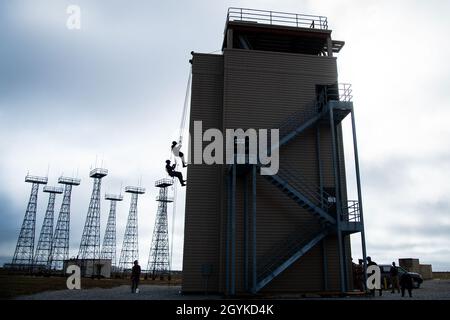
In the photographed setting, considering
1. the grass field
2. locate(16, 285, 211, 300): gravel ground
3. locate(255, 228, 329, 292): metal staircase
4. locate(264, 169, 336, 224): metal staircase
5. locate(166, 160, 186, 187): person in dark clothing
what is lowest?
locate(16, 285, 211, 300): gravel ground

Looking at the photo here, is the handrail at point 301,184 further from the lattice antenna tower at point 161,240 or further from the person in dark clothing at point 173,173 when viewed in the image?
the lattice antenna tower at point 161,240

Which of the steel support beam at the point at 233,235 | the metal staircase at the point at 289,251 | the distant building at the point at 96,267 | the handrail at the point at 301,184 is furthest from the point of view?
the distant building at the point at 96,267

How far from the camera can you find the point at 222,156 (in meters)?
20.3

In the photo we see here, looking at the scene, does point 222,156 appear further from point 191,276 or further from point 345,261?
point 345,261

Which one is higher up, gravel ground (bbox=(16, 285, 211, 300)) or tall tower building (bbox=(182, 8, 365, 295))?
tall tower building (bbox=(182, 8, 365, 295))

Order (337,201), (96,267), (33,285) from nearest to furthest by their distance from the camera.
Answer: (337,201), (33,285), (96,267)

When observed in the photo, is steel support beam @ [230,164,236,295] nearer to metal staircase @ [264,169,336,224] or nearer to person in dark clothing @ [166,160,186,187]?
metal staircase @ [264,169,336,224]

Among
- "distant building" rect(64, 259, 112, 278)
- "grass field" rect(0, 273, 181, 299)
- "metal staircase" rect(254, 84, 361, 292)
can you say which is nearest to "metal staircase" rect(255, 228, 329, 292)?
"metal staircase" rect(254, 84, 361, 292)

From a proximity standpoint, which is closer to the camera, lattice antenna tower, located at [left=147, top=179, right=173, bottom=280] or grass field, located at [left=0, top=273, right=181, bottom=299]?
grass field, located at [left=0, top=273, right=181, bottom=299]

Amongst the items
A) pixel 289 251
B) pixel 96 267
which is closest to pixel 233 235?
pixel 289 251

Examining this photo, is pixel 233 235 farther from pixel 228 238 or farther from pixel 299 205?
pixel 299 205

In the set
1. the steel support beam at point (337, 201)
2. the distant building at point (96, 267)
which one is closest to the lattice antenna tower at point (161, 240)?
the distant building at point (96, 267)
